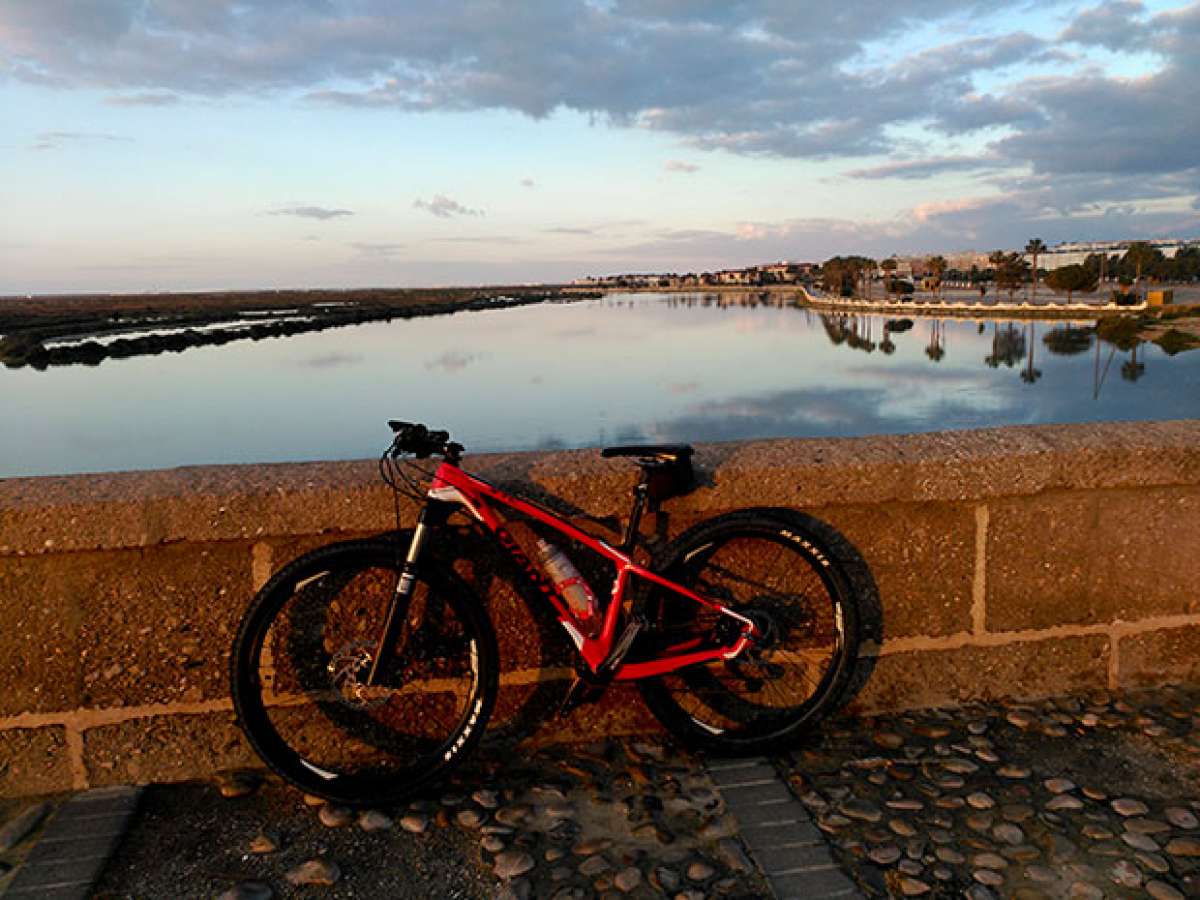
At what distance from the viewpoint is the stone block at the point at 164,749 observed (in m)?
3.47

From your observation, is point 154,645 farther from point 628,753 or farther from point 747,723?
point 747,723

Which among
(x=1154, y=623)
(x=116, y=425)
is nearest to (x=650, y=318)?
(x=116, y=425)

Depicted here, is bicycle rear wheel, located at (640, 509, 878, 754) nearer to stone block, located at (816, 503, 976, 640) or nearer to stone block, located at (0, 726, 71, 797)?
stone block, located at (816, 503, 976, 640)

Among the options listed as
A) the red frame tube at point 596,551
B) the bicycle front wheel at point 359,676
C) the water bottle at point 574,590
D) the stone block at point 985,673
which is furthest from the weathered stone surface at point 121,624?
the stone block at point 985,673

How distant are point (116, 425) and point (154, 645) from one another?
46.9 meters

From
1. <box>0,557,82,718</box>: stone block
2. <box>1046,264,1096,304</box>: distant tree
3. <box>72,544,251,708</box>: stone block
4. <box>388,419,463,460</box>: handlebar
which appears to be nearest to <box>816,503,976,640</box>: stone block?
<box>388,419,463,460</box>: handlebar

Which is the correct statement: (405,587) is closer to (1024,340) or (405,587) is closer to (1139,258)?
(1024,340)

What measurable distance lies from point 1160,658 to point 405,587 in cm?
349

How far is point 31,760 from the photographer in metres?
3.43

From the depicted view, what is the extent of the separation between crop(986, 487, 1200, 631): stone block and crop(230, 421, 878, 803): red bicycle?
2.15ft

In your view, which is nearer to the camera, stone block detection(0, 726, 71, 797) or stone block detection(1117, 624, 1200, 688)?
stone block detection(0, 726, 71, 797)

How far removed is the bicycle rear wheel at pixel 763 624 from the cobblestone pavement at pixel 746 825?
166mm

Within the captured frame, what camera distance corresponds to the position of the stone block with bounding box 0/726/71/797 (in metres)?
3.42

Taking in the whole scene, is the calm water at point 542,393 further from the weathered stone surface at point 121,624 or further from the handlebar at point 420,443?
the handlebar at point 420,443
